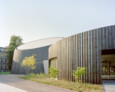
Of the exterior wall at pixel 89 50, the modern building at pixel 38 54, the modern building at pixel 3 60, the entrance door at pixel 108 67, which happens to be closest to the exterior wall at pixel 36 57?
the modern building at pixel 38 54

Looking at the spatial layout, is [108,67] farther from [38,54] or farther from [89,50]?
[38,54]

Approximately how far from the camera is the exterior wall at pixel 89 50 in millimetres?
11264

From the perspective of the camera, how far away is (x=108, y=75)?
682 inches

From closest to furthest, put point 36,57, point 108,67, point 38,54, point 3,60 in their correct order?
point 108,67, point 38,54, point 36,57, point 3,60

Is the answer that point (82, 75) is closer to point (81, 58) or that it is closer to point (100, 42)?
point (81, 58)

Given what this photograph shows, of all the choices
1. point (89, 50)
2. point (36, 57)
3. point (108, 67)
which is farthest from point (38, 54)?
point (89, 50)

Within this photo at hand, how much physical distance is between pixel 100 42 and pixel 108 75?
297 inches

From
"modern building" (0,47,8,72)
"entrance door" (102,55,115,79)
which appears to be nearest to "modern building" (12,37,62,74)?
"entrance door" (102,55,115,79)

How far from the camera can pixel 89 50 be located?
11898mm

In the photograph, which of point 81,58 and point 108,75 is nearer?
point 81,58

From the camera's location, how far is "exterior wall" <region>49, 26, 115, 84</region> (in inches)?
443

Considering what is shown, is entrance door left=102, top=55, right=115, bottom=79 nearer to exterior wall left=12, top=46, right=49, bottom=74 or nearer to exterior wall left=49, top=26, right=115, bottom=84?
exterior wall left=49, top=26, right=115, bottom=84

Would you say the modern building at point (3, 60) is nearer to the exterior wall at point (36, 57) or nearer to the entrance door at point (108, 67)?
the exterior wall at point (36, 57)

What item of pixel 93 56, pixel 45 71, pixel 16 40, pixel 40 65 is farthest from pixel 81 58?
pixel 16 40
